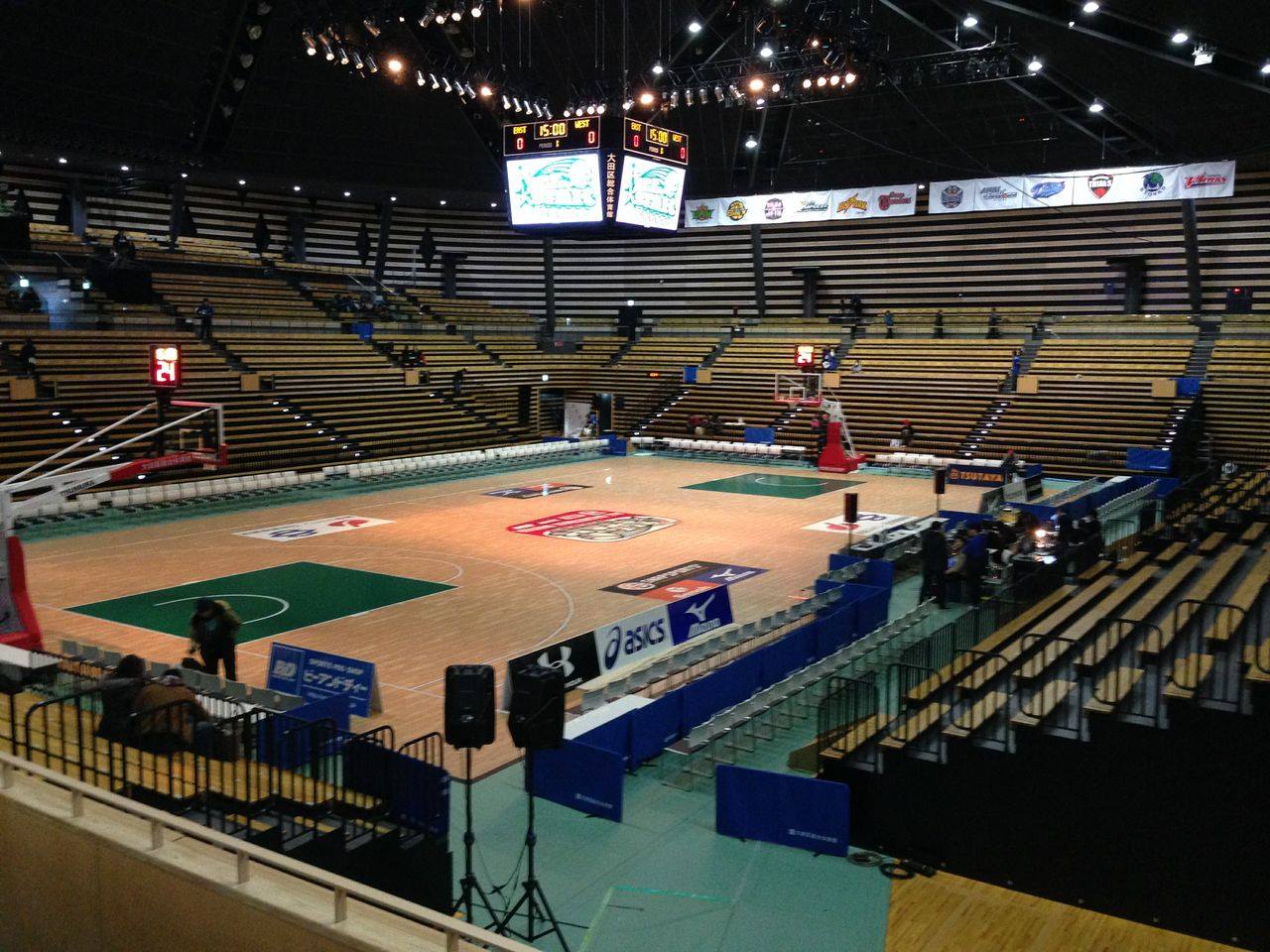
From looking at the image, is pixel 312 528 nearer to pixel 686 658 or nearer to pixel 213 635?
pixel 213 635

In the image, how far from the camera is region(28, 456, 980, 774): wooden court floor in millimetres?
12742

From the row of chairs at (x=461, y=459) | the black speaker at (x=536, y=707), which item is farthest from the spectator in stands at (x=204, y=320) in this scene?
the black speaker at (x=536, y=707)

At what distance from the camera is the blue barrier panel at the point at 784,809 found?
7.49 m

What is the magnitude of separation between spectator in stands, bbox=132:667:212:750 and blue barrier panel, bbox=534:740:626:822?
251 cm

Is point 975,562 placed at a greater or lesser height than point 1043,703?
lesser

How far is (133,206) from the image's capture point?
33594 millimetres

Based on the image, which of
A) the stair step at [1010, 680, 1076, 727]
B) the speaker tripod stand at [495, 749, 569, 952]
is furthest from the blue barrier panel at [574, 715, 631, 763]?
the stair step at [1010, 680, 1076, 727]

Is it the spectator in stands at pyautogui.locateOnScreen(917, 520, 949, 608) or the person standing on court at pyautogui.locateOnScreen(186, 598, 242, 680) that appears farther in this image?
the spectator in stands at pyautogui.locateOnScreen(917, 520, 949, 608)

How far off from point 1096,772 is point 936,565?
7246 millimetres

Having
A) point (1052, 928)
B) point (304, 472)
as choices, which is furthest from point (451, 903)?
point (304, 472)

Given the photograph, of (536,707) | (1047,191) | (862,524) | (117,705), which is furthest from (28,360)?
(1047,191)

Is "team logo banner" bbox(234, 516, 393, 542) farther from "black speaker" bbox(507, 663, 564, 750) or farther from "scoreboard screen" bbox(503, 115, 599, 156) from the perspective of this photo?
"black speaker" bbox(507, 663, 564, 750)

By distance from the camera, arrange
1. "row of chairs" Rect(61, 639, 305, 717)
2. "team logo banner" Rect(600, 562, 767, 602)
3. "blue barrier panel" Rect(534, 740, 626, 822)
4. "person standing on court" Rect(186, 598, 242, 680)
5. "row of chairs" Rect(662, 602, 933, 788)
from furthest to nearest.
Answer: "team logo banner" Rect(600, 562, 767, 602) < "person standing on court" Rect(186, 598, 242, 680) < "row of chairs" Rect(662, 602, 933, 788) < "row of chairs" Rect(61, 639, 305, 717) < "blue barrier panel" Rect(534, 740, 626, 822)

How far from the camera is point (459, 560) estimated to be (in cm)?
1792
